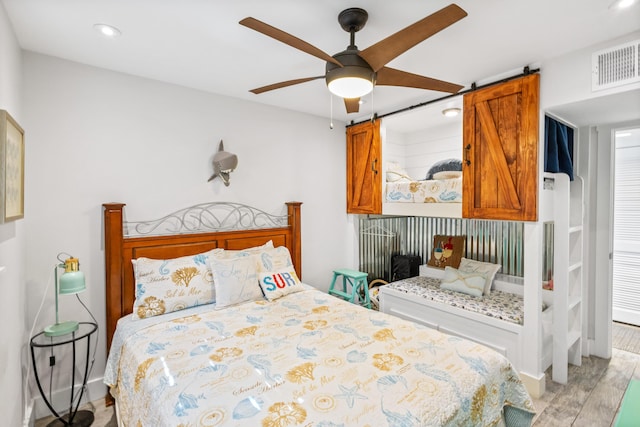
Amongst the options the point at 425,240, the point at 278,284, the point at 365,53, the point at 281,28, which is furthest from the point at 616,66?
the point at 278,284

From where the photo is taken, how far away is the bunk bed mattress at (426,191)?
2811 mm

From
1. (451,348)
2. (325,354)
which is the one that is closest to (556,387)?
(451,348)

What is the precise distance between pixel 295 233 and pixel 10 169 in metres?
2.32

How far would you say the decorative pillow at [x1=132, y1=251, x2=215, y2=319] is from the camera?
7.46 feet

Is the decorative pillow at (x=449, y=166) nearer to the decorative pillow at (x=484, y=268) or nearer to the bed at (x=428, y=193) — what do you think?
the bed at (x=428, y=193)

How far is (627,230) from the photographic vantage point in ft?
12.3

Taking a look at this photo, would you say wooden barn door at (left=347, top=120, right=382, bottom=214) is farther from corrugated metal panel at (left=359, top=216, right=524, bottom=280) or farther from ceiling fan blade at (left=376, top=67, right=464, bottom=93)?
ceiling fan blade at (left=376, top=67, right=464, bottom=93)

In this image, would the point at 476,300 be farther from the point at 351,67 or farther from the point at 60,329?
the point at 60,329

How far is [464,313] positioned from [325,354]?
1615mm

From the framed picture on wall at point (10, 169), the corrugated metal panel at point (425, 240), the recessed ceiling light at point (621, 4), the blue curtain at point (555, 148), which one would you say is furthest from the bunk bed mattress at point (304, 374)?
the recessed ceiling light at point (621, 4)

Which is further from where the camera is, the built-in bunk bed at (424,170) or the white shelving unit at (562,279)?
the built-in bunk bed at (424,170)

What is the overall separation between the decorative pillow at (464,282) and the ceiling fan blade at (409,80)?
190 cm

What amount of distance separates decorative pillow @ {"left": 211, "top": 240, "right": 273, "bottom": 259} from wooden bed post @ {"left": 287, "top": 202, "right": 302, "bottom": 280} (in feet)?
1.26

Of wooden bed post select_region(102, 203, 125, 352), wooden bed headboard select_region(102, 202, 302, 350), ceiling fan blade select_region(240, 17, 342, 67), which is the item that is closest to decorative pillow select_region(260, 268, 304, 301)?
wooden bed headboard select_region(102, 202, 302, 350)
